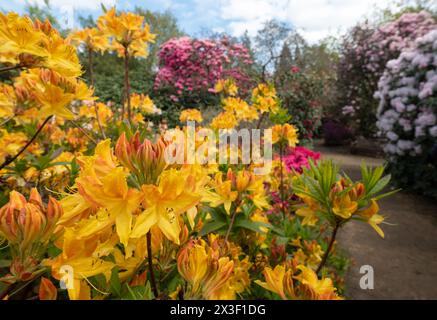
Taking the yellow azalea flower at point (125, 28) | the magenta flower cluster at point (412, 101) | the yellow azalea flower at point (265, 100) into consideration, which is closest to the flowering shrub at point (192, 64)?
the magenta flower cluster at point (412, 101)

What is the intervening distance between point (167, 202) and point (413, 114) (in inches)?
217

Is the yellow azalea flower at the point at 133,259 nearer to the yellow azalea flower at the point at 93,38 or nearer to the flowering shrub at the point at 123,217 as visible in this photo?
the flowering shrub at the point at 123,217

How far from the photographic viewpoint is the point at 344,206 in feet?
2.73

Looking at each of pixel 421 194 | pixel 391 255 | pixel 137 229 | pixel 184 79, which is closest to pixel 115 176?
pixel 137 229

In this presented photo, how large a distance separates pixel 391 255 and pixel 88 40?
3232 mm

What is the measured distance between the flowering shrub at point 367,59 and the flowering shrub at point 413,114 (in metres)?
2.99

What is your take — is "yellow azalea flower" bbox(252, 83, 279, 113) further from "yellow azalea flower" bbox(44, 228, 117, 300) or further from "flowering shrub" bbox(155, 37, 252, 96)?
"flowering shrub" bbox(155, 37, 252, 96)

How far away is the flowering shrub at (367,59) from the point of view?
7.60 m

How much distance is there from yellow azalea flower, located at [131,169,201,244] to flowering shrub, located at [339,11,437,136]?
8.76m

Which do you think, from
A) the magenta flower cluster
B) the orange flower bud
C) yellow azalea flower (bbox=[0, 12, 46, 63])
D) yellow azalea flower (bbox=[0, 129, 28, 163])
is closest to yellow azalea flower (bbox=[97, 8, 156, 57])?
yellow azalea flower (bbox=[0, 129, 28, 163])

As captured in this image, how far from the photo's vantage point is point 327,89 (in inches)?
372

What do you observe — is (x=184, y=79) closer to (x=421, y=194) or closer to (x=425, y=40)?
(x=425, y=40)

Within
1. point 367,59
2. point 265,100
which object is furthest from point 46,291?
point 367,59
